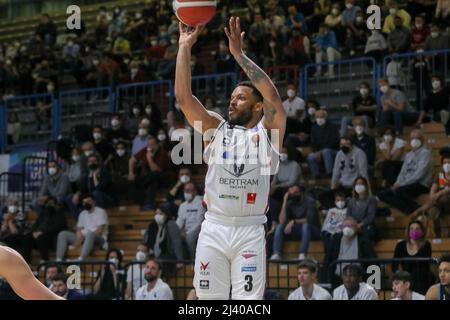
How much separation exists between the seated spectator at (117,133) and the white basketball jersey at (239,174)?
12597 mm

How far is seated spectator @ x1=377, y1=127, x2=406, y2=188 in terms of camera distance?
61.6 ft

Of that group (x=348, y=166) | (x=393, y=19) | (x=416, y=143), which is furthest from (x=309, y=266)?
(x=393, y=19)

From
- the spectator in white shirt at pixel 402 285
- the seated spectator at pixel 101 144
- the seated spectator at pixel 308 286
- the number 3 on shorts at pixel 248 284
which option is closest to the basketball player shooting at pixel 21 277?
the number 3 on shorts at pixel 248 284

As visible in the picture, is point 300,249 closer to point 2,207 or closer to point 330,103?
point 330,103

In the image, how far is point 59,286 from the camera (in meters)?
16.1

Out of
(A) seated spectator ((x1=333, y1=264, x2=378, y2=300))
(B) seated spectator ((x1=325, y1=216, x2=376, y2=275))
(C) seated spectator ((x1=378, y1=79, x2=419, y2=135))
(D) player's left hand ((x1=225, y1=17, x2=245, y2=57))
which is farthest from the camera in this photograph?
(C) seated spectator ((x1=378, y1=79, x2=419, y2=135))

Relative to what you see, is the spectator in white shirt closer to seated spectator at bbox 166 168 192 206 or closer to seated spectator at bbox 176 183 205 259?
seated spectator at bbox 176 183 205 259

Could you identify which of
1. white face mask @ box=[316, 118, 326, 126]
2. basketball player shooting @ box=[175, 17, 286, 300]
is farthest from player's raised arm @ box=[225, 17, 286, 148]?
white face mask @ box=[316, 118, 326, 126]

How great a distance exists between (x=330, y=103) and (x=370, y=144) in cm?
347

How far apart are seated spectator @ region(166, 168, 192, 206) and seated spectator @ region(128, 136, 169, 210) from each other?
1.03 m

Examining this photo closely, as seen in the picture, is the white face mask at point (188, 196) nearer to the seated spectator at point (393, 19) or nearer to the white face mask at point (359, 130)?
the white face mask at point (359, 130)
